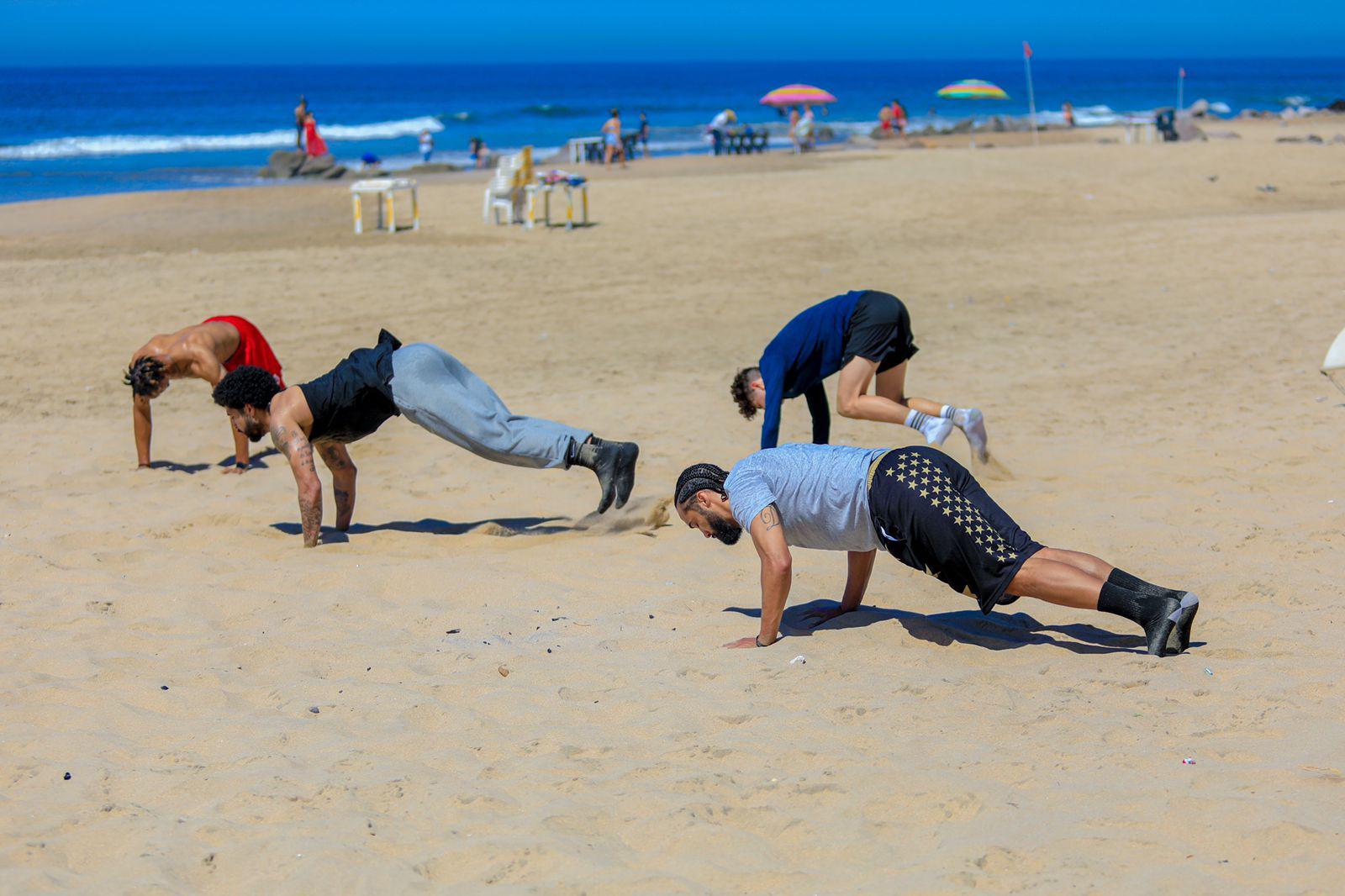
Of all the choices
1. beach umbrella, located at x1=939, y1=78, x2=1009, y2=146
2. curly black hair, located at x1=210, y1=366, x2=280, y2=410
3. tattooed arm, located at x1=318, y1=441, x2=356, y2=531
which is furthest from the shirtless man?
beach umbrella, located at x1=939, y1=78, x2=1009, y2=146

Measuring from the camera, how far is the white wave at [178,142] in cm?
3931

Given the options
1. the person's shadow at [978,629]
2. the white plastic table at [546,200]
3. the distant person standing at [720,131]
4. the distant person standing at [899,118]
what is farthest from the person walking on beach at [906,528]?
the distant person standing at [899,118]

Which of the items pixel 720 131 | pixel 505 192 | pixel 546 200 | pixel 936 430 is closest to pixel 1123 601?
pixel 936 430

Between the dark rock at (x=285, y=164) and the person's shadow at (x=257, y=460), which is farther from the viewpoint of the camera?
the dark rock at (x=285, y=164)

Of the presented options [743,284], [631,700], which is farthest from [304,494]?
[743,284]

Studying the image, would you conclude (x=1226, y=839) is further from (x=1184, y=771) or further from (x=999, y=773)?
(x=999, y=773)

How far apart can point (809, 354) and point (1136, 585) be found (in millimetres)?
2532

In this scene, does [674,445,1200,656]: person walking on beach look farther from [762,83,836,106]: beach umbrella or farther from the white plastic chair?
[762,83,836,106]: beach umbrella

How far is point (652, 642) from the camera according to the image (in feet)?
16.3

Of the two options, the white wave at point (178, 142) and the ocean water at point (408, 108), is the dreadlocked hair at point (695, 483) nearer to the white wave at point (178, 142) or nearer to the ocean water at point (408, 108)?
the ocean water at point (408, 108)

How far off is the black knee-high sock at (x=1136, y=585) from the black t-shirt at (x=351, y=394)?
11.7ft

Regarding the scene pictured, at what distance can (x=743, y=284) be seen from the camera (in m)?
13.2

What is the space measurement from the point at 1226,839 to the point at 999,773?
2.18ft

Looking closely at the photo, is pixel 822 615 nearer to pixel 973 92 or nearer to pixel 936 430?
pixel 936 430
